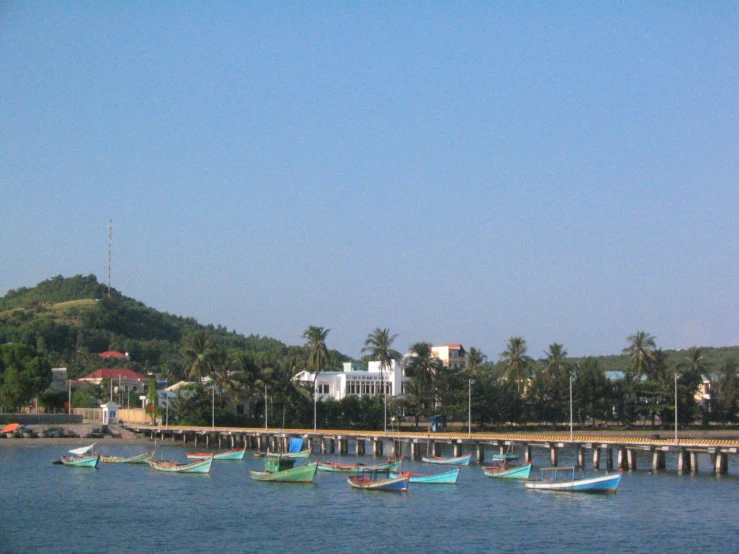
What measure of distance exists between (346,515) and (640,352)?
94726 mm

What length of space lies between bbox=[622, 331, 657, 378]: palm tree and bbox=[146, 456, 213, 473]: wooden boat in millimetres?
79932

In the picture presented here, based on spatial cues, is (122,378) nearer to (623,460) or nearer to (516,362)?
(516,362)

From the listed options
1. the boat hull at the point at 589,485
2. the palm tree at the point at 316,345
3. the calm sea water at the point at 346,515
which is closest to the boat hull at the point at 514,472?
the calm sea water at the point at 346,515

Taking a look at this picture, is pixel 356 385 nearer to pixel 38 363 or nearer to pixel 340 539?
pixel 38 363

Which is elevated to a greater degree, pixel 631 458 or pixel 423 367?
pixel 423 367

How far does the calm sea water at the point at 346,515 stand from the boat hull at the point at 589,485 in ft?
2.98

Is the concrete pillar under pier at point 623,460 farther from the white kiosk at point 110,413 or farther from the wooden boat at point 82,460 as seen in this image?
the white kiosk at point 110,413

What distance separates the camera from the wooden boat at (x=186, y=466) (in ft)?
276

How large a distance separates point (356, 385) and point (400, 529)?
9031cm

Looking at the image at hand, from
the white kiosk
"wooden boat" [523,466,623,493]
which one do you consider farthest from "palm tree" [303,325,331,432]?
"wooden boat" [523,466,623,493]

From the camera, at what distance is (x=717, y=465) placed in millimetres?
81812

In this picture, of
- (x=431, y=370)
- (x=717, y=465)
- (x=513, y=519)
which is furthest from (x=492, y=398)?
(x=513, y=519)

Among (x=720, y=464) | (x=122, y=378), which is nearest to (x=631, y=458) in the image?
(x=720, y=464)

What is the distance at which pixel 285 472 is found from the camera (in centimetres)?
7744
